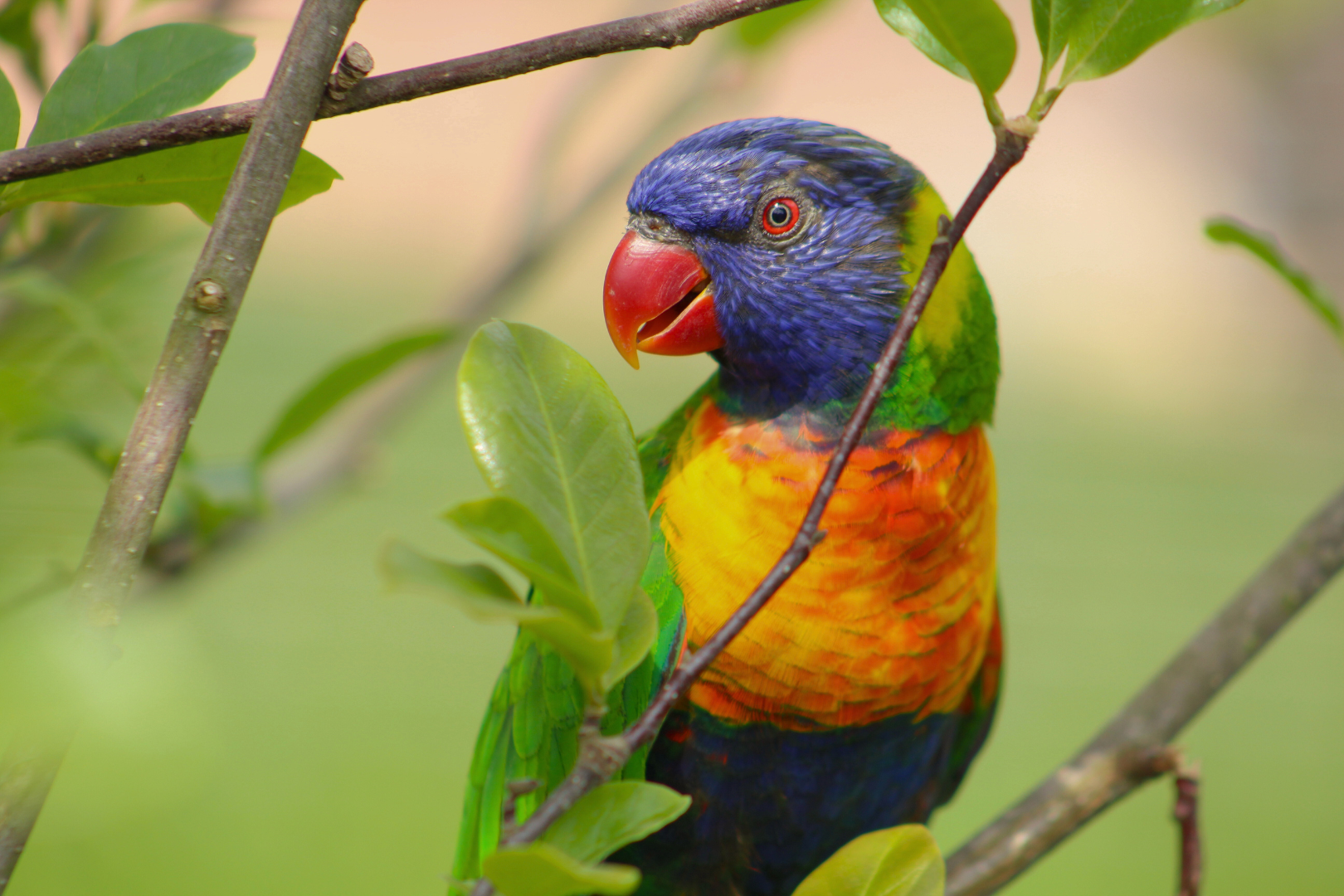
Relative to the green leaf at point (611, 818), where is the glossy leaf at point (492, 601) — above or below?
above

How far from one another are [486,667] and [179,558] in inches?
107

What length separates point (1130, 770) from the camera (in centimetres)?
98

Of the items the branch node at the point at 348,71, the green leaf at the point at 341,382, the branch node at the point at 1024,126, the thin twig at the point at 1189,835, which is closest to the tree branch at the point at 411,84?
the branch node at the point at 348,71

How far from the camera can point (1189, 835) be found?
0.78 meters

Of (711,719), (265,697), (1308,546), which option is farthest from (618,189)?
(265,697)

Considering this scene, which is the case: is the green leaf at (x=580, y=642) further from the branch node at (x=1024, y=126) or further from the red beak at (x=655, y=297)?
the red beak at (x=655, y=297)

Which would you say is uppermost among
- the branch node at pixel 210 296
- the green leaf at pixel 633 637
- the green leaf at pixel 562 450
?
the branch node at pixel 210 296

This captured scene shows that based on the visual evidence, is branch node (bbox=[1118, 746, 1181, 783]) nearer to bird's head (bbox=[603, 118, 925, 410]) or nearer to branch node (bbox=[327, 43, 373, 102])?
bird's head (bbox=[603, 118, 925, 410])

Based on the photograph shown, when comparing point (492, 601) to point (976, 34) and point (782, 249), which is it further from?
point (782, 249)

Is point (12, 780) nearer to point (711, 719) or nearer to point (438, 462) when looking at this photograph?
point (711, 719)

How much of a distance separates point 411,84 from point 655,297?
56 cm

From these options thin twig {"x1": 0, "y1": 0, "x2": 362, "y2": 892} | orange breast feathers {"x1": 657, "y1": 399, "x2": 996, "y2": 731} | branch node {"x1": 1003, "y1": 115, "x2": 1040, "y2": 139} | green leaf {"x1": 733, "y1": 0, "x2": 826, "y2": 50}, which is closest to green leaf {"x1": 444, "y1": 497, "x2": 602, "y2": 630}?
thin twig {"x1": 0, "y1": 0, "x2": 362, "y2": 892}

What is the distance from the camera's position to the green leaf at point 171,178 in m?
0.44

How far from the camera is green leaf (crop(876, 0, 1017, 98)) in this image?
1.31 ft
